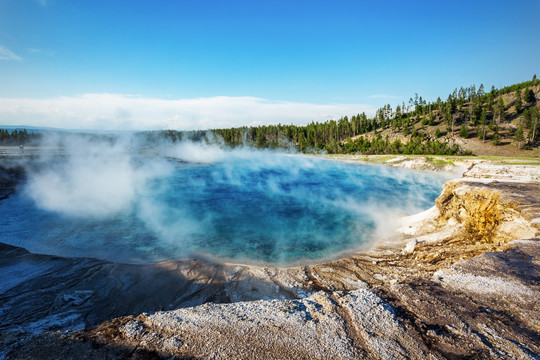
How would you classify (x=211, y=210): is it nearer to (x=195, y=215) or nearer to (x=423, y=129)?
(x=195, y=215)

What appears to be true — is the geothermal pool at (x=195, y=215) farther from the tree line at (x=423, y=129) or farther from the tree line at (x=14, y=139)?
the tree line at (x=423, y=129)

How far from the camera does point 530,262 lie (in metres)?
6.01

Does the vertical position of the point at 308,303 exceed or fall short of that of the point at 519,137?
it falls short

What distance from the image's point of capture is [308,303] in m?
4.99

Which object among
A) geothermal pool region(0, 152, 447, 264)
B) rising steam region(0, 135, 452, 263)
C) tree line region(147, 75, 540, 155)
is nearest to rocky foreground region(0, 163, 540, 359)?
geothermal pool region(0, 152, 447, 264)

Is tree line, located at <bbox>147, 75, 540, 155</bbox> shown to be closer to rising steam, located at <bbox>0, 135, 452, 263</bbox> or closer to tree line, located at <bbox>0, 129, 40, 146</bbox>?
rising steam, located at <bbox>0, 135, 452, 263</bbox>

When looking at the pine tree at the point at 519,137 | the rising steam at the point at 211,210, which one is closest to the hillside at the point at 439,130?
the pine tree at the point at 519,137

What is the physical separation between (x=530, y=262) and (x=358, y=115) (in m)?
91.8

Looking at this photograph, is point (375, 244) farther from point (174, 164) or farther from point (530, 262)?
point (174, 164)

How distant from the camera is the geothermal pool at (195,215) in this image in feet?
39.0

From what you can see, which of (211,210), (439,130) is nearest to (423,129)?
(439,130)

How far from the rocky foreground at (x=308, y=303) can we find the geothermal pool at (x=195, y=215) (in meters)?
1.89

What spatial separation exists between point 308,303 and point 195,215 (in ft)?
46.4

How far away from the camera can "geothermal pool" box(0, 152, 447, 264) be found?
11.9m
